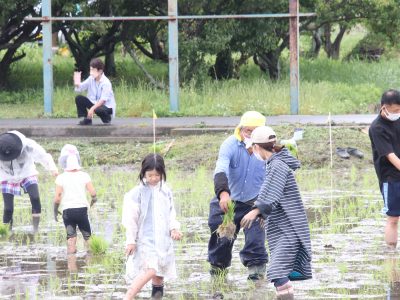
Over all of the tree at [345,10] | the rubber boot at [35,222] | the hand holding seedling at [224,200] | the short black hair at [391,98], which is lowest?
the rubber boot at [35,222]

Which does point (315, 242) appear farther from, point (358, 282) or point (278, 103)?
point (278, 103)

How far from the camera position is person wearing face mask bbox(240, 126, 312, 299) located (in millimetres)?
8516

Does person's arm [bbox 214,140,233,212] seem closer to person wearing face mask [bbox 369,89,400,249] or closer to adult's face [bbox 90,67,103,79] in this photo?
person wearing face mask [bbox 369,89,400,249]

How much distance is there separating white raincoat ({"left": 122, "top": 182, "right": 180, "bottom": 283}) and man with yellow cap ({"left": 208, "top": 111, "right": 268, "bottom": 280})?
2.63ft

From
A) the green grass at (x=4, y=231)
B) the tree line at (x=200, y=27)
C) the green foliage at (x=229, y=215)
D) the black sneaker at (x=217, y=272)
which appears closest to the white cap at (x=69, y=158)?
the green grass at (x=4, y=231)

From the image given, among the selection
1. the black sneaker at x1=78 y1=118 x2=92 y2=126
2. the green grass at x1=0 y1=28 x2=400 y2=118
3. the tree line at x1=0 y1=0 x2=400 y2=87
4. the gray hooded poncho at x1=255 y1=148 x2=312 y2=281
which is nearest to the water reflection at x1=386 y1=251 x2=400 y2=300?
the gray hooded poncho at x1=255 y1=148 x2=312 y2=281

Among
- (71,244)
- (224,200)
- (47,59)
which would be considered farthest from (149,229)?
(47,59)

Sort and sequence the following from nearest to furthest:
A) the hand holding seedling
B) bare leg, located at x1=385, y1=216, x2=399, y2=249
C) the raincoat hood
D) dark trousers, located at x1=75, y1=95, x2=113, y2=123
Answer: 1. the raincoat hood
2. the hand holding seedling
3. bare leg, located at x1=385, y1=216, x2=399, y2=249
4. dark trousers, located at x1=75, y1=95, x2=113, y2=123

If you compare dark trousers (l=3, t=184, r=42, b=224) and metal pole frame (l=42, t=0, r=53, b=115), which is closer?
dark trousers (l=3, t=184, r=42, b=224)

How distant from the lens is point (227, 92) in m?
24.8

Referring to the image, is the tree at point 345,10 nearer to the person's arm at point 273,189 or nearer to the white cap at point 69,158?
the white cap at point 69,158

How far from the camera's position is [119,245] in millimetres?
11375

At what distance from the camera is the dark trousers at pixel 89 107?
2031 cm

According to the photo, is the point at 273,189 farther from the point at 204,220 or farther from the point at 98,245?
the point at 204,220
